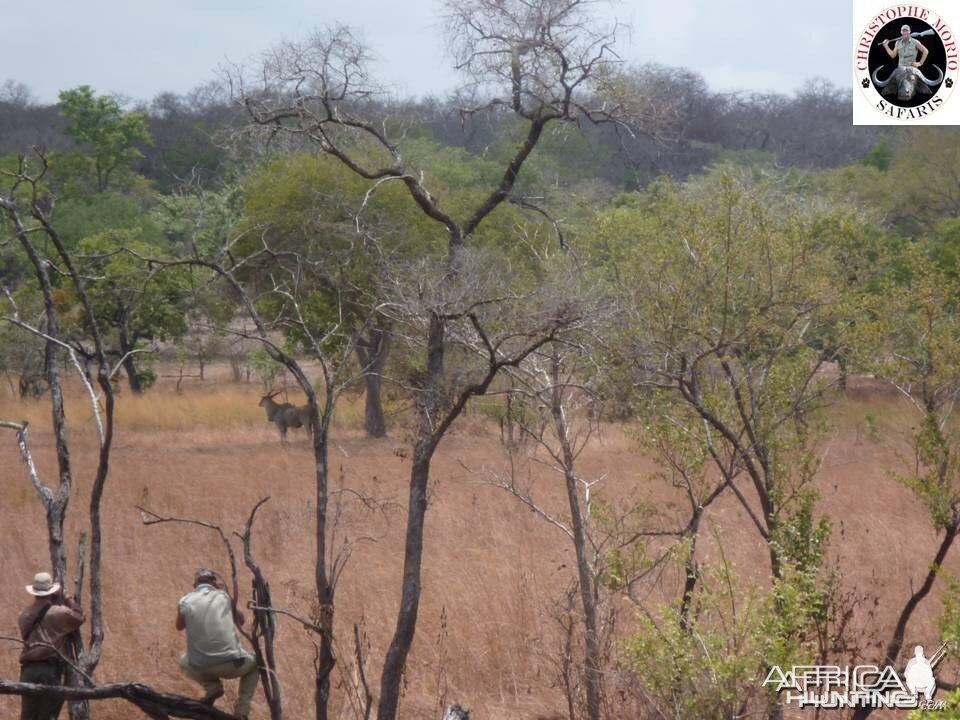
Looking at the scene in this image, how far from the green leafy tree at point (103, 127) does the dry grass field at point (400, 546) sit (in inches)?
839

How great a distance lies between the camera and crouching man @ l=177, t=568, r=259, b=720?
7.47 m

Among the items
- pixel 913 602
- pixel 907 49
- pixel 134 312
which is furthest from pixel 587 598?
pixel 134 312

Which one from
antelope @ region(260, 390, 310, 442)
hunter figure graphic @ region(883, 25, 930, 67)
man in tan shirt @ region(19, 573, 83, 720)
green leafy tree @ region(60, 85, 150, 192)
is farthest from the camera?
green leafy tree @ region(60, 85, 150, 192)

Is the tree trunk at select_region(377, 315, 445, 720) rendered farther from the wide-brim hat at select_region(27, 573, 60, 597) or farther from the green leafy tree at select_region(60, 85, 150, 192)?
the green leafy tree at select_region(60, 85, 150, 192)

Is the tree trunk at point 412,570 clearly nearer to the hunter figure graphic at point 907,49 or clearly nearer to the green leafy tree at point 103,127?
the hunter figure graphic at point 907,49

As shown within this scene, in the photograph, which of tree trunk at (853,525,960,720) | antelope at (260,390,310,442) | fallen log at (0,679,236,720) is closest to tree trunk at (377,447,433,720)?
fallen log at (0,679,236,720)

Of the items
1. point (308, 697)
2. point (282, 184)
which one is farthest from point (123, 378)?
point (308, 697)

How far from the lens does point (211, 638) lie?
7480 mm

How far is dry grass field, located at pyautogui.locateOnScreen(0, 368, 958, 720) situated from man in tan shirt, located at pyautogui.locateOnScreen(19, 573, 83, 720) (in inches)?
61.6

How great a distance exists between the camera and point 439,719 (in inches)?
336

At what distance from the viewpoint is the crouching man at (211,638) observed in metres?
7.47

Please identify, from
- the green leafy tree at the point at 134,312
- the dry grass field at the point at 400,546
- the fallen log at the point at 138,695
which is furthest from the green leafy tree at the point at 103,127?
the fallen log at the point at 138,695

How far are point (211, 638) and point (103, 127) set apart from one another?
34975 millimetres

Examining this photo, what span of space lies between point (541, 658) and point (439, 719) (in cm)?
114
